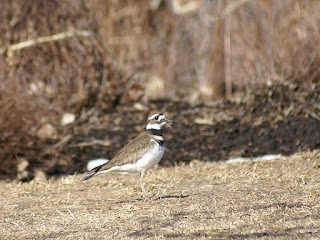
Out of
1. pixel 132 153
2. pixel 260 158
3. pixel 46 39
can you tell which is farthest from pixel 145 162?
pixel 46 39

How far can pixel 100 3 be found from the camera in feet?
39.0

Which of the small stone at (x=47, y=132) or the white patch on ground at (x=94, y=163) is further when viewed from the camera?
the small stone at (x=47, y=132)

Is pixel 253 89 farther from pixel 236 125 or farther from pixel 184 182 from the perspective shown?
pixel 184 182

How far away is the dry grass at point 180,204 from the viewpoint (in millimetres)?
4480

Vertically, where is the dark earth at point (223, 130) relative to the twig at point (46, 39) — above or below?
below

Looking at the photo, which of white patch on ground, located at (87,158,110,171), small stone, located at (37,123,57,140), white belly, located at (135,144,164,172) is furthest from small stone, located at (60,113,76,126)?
white belly, located at (135,144,164,172)

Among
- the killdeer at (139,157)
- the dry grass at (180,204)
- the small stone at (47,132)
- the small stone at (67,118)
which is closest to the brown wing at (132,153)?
the killdeer at (139,157)

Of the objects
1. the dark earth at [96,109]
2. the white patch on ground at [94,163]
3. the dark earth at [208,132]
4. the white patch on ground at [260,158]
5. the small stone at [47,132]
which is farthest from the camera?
the small stone at [47,132]

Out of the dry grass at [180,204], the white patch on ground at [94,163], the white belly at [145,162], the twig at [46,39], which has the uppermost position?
the twig at [46,39]

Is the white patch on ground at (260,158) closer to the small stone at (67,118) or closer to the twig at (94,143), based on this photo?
the twig at (94,143)

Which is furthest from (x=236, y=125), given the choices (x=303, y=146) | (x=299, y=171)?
(x=299, y=171)

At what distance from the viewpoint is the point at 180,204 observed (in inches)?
210

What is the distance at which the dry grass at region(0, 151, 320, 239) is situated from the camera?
448cm

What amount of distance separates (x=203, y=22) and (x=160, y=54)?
5.29ft
